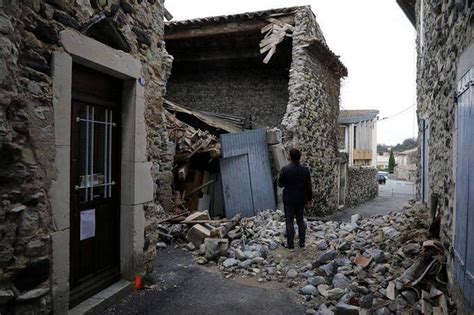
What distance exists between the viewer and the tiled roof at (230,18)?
338 inches

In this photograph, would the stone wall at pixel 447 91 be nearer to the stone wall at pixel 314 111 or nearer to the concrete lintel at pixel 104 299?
the concrete lintel at pixel 104 299

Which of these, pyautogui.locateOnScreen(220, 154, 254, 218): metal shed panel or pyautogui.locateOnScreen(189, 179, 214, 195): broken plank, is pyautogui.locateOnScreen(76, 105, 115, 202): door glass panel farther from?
pyautogui.locateOnScreen(189, 179, 214, 195): broken plank

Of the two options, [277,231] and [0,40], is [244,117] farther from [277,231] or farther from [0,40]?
[0,40]

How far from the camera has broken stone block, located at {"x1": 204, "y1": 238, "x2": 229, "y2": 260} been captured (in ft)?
16.1

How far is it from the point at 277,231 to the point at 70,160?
142 inches

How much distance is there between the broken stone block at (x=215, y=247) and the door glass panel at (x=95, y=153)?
6.01 ft

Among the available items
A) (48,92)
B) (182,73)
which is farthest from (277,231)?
(182,73)

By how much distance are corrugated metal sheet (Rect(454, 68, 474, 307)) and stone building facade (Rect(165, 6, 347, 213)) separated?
5450 mm

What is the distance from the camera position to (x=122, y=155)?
378cm

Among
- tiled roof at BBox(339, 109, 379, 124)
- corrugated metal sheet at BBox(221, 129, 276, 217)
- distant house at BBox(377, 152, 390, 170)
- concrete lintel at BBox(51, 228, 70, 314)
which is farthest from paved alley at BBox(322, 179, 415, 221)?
distant house at BBox(377, 152, 390, 170)

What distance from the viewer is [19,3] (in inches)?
94.9

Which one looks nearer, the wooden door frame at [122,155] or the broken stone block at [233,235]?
the wooden door frame at [122,155]

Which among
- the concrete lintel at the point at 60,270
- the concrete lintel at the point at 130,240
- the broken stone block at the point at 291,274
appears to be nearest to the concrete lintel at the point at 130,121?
the concrete lintel at the point at 130,240

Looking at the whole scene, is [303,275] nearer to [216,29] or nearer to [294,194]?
[294,194]
